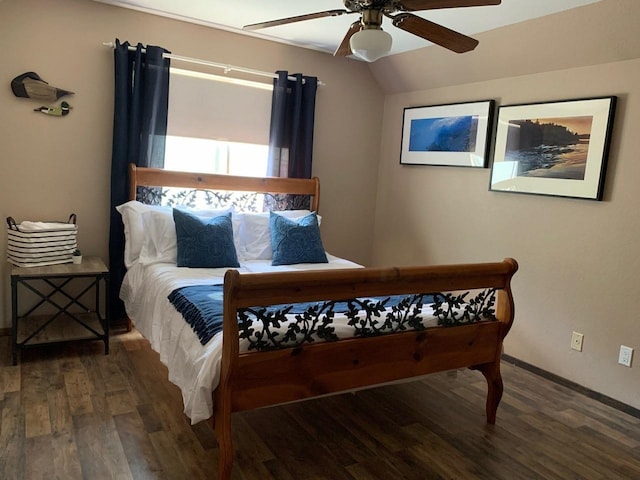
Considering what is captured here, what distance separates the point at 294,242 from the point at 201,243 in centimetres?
70

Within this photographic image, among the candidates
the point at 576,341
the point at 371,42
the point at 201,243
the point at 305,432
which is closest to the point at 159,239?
the point at 201,243

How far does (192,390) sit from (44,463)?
70 centimetres

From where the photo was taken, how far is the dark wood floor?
7.16 feet

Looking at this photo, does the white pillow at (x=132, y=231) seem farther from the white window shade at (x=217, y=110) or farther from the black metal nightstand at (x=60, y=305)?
the white window shade at (x=217, y=110)

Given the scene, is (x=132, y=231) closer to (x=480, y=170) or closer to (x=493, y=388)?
(x=493, y=388)

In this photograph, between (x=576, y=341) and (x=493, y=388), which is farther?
(x=576, y=341)

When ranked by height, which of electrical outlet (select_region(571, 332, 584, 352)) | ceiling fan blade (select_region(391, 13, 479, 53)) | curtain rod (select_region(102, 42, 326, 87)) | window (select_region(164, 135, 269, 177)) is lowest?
electrical outlet (select_region(571, 332, 584, 352))

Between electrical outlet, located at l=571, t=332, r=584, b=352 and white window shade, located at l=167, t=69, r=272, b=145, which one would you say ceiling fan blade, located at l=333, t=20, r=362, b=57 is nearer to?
white window shade, located at l=167, t=69, r=272, b=145

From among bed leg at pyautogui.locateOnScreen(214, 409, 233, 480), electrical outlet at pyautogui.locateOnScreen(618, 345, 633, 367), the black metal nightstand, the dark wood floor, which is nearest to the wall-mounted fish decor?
the black metal nightstand

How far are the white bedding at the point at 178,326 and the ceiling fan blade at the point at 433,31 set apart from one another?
62.7 inches

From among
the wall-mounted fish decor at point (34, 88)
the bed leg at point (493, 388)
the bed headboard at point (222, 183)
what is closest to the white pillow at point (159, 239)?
the bed headboard at point (222, 183)

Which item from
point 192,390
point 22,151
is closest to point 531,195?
point 192,390

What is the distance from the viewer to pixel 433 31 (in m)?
2.22

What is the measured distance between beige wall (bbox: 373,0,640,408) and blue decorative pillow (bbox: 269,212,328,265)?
120 centimetres
